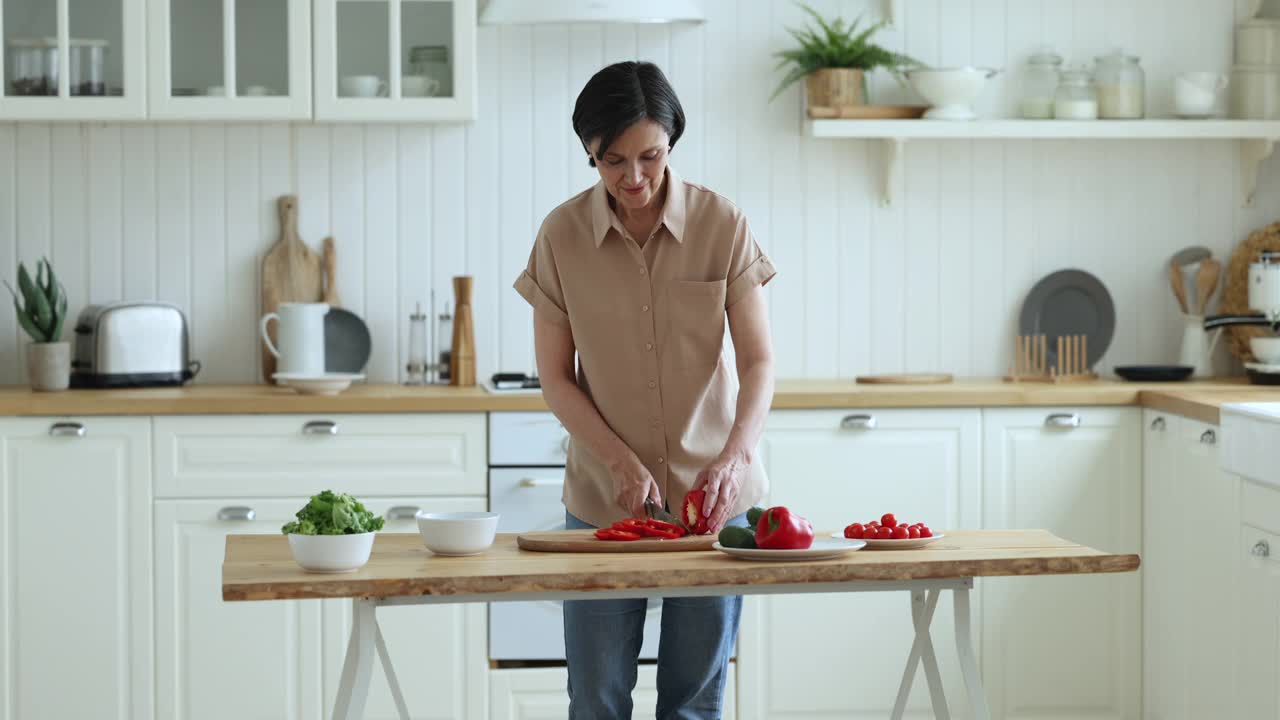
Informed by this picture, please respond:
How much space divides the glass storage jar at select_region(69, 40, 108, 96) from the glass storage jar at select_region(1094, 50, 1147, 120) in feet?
8.47

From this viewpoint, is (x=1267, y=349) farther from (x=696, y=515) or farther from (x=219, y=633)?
(x=219, y=633)

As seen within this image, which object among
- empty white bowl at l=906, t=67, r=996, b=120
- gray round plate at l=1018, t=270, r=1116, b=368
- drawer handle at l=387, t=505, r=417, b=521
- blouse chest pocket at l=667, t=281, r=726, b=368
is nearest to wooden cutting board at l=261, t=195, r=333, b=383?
drawer handle at l=387, t=505, r=417, b=521

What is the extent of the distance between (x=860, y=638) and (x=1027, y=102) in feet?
4.95

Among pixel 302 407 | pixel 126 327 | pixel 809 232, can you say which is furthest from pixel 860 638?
pixel 126 327

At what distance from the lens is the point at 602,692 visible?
2.09 m

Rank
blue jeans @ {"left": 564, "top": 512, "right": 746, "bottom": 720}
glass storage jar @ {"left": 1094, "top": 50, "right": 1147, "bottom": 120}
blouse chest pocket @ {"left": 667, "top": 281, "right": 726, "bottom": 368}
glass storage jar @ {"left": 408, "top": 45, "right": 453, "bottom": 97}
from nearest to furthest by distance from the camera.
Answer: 1. blue jeans @ {"left": 564, "top": 512, "right": 746, "bottom": 720}
2. blouse chest pocket @ {"left": 667, "top": 281, "right": 726, "bottom": 368}
3. glass storage jar @ {"left": 408, "top": 45, "right": 453, "bottom": 97}
4. glass storage jar @ {"left": 1094, "top": 50, "right": 1147, "bottom": 120}

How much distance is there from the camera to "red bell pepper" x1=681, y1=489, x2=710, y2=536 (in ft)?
6.99

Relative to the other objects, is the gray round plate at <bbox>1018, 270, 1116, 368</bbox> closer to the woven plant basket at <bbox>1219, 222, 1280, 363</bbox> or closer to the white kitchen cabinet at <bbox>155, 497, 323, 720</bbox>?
the woven plant basket at <bbox>1219, 222, 1280, 363</bbox>

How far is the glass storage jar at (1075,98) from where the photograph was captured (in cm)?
377

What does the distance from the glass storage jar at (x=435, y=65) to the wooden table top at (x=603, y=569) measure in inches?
69.0

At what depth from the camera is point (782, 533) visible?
6.52 ft

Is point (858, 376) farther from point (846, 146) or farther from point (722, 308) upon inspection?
point (722, 308)

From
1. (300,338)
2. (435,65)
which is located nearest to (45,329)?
(300,338)

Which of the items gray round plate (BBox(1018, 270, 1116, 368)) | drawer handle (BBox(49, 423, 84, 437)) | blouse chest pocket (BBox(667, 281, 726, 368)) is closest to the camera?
blouse chest pocket (BBox(667, 281, 726, 368))
